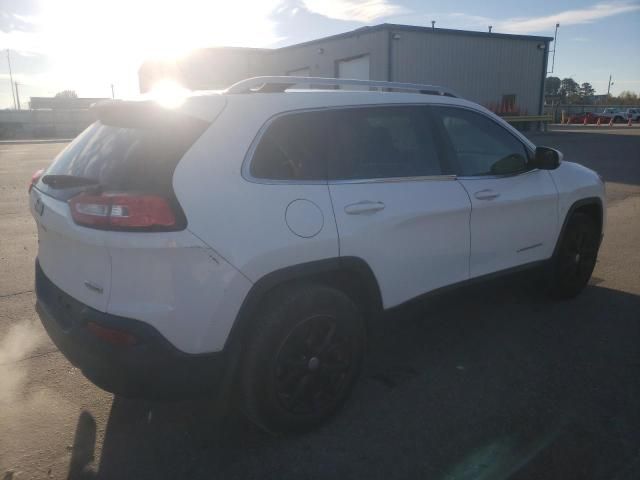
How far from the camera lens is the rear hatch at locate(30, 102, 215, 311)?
86.4 inches

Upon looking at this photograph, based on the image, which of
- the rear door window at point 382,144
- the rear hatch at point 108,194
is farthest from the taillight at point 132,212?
the rear door window at point 382,144

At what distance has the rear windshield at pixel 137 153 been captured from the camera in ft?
7.51

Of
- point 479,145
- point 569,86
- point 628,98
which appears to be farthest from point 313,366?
point 569,86

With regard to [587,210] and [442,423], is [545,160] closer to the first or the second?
[587,210]

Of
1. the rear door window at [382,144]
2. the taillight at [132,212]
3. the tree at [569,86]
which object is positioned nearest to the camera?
the taillight at [132,212]

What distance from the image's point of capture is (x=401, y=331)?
4.07m

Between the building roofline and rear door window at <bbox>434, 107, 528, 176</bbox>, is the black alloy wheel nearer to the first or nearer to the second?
rear door window at <bbox>434, 107, 528, 176</bbox>

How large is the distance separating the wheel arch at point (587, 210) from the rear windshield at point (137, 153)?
3.10 meters

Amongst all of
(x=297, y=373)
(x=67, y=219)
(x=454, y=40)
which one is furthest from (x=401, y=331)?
(x=454, y=40)

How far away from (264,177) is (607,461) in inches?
84.3

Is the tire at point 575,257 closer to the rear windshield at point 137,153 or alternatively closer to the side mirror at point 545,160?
the side mirror at point 545,160

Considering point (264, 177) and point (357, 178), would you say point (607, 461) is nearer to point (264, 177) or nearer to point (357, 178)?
point (357, 178)

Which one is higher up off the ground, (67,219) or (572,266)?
(67,219)

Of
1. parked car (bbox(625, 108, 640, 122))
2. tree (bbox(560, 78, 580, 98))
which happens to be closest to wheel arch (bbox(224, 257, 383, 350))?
parked car (bbox(625, 108, 640, 122))
